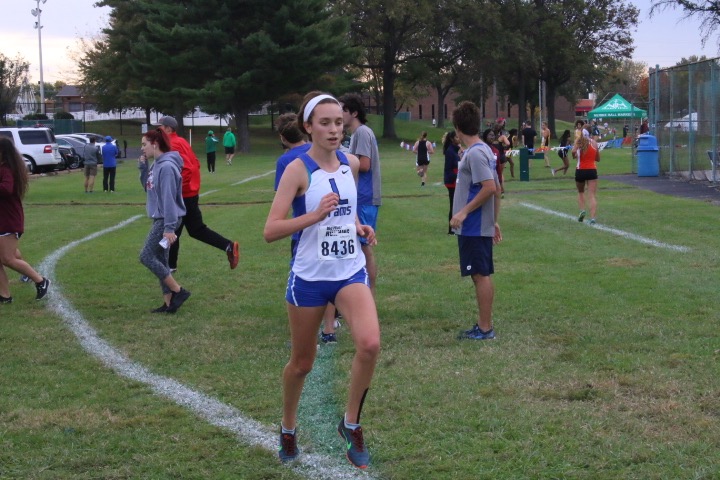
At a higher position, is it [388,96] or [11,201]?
[388,96]

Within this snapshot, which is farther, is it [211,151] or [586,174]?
[211,151]

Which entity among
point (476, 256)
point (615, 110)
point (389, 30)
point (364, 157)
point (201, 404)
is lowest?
point (201, 404)

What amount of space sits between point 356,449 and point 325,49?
159 feet

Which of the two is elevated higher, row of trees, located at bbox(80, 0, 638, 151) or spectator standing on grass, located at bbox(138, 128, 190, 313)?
row of trees, located at bbox(80, 0, 638, 151)

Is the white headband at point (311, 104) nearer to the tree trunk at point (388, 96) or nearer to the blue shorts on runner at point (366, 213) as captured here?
the blue shorts on runner at point (366, 213)

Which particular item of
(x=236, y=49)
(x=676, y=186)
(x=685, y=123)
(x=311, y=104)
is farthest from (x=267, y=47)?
(x=311, y=104)

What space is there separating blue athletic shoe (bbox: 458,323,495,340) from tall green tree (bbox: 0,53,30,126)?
62887 mm

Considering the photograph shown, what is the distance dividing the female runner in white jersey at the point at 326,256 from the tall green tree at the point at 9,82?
6494 cm

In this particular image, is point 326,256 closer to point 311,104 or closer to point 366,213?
point 311,104

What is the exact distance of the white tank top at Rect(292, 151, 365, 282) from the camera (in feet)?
14.7

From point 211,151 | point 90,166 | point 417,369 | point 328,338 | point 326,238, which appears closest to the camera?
point 326,238

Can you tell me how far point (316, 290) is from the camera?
14.7ft

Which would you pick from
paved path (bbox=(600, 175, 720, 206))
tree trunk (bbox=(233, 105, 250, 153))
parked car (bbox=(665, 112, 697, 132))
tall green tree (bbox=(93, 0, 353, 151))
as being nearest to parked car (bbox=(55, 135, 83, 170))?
tall green tree (bbox=(93, 0, 353, 151))

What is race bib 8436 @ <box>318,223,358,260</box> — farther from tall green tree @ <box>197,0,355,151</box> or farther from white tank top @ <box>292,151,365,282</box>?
tall green tree @ <box>197,0,355,151</box>
